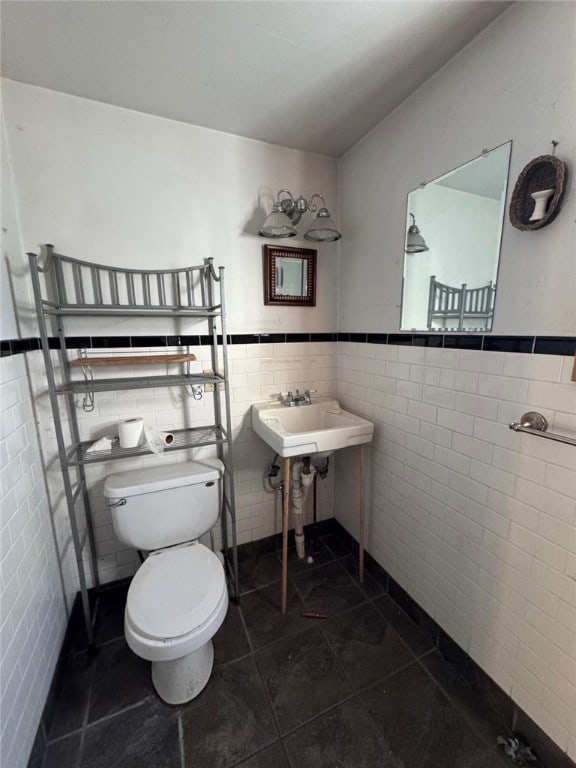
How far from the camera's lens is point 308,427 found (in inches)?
71.8

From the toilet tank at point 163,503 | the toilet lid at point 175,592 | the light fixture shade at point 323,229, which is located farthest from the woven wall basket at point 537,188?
the toilet lid at point 175,592

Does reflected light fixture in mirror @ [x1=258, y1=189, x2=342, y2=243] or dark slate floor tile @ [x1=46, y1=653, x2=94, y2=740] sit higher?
reflected light fixture in mirror @ [x1=258, y1=189, x2=342, y2=243]

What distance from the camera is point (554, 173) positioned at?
0.85m

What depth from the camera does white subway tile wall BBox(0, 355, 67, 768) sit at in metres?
0.88

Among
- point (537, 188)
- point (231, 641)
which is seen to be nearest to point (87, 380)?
point (231, 641)

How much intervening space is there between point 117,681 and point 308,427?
54.0 inches

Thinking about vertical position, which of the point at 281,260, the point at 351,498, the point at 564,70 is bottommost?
the point at 351,498

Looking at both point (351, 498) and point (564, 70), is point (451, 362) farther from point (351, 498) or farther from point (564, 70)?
point (351, 498)

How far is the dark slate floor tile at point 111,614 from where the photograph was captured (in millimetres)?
A: 1436

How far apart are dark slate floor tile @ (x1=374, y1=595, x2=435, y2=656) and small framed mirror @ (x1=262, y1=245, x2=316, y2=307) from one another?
1.64m

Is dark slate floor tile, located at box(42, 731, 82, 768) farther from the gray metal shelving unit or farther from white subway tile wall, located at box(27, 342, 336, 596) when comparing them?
white subway tile wall, located at box(27, 342, 336, 596)

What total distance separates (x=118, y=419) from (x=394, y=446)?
1344mm

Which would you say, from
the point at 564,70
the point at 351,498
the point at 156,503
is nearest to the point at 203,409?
the point at 156,503

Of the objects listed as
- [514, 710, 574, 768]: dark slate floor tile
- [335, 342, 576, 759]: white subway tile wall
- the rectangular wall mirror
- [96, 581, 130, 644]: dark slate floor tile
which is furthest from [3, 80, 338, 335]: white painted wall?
[514, 710, 574, 768]: dark slate floor tile
